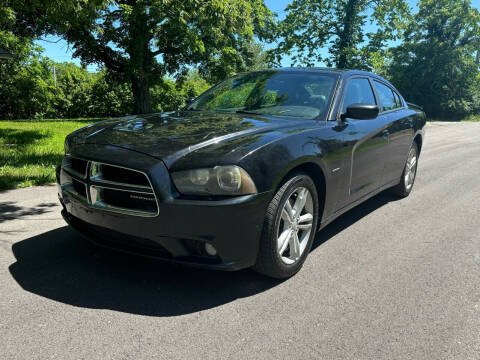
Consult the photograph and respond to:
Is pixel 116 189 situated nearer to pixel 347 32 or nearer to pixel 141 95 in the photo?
pixel 141 95

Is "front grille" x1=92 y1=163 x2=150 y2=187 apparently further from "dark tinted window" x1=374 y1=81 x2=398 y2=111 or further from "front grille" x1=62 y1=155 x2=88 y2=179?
"dark tinted window" x1=374 y1=81 x2=398 y2=111

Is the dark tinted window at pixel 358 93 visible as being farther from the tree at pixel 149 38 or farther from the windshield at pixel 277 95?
the tree at pixel 149 38

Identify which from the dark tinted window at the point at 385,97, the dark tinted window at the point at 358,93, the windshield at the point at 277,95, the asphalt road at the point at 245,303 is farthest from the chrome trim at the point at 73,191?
the dark tinted window at the point at 385,97

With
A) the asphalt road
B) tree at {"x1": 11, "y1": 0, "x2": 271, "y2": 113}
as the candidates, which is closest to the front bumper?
the asphalt road

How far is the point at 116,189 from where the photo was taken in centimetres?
271

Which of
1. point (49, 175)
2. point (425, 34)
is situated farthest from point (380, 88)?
point (425, 34)

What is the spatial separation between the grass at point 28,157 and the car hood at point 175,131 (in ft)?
10.1

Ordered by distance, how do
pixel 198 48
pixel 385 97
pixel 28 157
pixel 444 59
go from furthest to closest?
1. pixel 444 59
2. pixel 198 48
3. pixel 28 157
4. pixel 385 97

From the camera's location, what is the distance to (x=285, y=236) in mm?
3006

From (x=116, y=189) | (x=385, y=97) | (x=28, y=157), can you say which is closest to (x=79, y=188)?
(x=116, y=189)

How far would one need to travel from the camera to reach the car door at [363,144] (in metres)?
3.75

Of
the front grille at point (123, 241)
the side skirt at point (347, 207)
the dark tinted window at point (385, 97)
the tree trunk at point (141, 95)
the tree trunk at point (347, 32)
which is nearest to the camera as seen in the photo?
the front grille at point (123, 241)

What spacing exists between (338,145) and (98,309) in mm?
2258

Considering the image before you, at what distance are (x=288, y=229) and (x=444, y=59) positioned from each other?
128 feet
